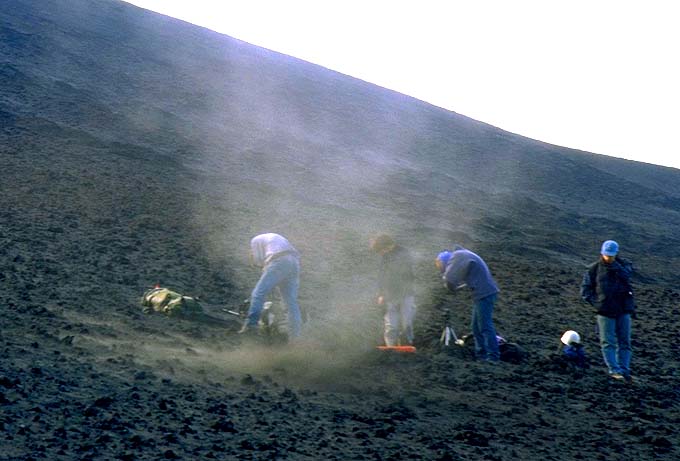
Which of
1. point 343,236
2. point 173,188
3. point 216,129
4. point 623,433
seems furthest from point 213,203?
point 623,433

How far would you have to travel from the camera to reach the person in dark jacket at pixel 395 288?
12086mm

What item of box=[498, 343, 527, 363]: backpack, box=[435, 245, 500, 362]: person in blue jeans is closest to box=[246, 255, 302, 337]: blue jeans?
box=[435, 245, 500, 362]: person in blue jeans

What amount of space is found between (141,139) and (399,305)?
1634cm

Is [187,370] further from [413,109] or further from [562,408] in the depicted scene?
[413,109]

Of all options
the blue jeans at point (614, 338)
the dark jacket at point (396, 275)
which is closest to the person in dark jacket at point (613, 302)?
the blue jeans at point (614, 338)

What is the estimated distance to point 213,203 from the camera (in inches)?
857

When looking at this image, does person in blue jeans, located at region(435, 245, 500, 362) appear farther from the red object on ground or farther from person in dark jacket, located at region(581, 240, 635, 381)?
person in dark jacket, located at region(581, 240, 635, 381)

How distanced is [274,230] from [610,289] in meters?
10.3

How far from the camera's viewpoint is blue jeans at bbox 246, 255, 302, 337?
11.5 meters

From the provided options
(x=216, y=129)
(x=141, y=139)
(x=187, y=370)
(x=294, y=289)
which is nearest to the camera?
(x=187, y=370)

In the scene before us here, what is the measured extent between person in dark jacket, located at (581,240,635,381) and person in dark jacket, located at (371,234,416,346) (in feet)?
7.17

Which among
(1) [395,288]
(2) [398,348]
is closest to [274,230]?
(1) [395,288]

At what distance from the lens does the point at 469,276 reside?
11852 millimetres

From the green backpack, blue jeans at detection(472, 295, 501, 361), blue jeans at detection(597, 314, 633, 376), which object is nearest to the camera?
blue jeans at detection(597, 314, 633, 376)
